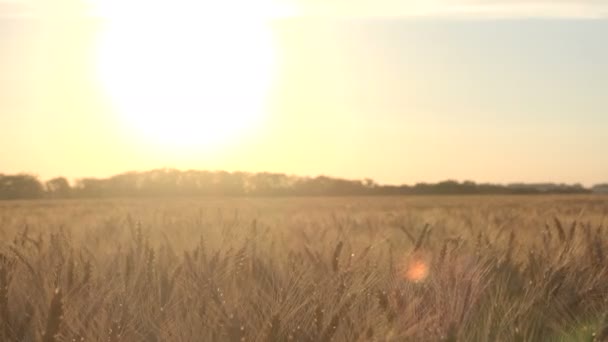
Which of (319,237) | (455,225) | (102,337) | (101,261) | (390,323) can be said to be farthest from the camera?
(455,225)

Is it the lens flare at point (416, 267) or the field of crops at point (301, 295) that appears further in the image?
the lens flare at point (416, 267)

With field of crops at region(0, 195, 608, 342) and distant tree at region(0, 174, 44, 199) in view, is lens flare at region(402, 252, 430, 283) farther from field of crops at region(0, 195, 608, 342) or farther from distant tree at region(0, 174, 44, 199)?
distant tree at region(0, 174, 44, 199)

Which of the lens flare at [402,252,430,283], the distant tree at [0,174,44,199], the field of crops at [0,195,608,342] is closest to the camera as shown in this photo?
the field of crops at [0,195,608,342]

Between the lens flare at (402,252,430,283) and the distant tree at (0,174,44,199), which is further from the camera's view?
the distant tree at (0,174,44,199)

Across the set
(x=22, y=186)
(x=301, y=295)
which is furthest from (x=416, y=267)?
(x=22, y=186)

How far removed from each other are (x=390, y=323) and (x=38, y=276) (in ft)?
3.57

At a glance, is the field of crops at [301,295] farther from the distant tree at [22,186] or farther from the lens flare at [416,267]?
the distant tree at [22,186]

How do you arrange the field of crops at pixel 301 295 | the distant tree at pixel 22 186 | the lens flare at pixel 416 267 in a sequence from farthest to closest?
1. the distant tree at pixel 22 186
2. the lens flare at pixel 416 267
3. the field of crops at pixel 301 295

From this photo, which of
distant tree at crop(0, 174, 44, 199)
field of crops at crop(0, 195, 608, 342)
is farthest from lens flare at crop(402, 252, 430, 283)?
distant tree at crop(0, 174, 44, 199)

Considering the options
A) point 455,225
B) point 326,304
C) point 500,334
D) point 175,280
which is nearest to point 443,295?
point 500,334

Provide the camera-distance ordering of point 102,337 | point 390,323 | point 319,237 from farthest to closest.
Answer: point 319,237 < point 390,323 < point 102,337

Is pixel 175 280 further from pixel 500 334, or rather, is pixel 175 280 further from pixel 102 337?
pixel 500 334

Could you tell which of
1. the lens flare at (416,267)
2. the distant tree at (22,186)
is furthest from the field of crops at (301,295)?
the distant tree at (22,186)

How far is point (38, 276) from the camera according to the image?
2494 mm
